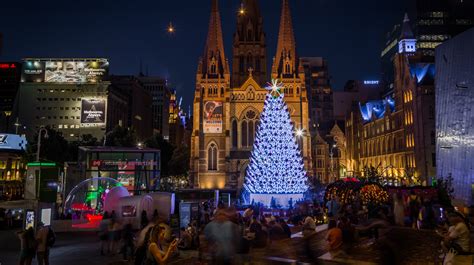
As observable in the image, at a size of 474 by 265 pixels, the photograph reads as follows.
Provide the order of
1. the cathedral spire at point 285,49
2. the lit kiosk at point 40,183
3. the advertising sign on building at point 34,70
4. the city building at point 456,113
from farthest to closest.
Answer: the advertising sign on building at point 34,70 → the cathedral spire at point 285,49 → the city building at point 456,113 → the lit kiosk at point 40,183

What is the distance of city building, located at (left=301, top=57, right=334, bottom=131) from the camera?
12756 cm

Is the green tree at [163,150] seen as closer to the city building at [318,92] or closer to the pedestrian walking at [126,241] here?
the pedestrian walking at [126,241]

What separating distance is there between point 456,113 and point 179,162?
49607 mm

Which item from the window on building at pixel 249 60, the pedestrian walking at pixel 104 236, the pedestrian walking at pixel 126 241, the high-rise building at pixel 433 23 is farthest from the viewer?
the high-rise building at pixel 433 23

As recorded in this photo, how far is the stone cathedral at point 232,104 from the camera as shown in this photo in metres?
75.6

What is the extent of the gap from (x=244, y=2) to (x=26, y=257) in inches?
3201

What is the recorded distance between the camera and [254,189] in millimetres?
38969

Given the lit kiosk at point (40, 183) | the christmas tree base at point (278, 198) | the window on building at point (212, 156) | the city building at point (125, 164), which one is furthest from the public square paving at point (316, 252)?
the window on building at point (212, 156)

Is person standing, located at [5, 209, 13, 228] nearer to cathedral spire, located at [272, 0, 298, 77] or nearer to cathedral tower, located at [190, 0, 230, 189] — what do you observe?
cathedral tower, located at [190, 0, 230, 189]

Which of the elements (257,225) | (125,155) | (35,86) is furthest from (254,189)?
(35,86)

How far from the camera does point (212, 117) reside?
7619cm

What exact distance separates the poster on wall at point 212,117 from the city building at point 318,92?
179ft

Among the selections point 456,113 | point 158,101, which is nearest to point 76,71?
point 456,113

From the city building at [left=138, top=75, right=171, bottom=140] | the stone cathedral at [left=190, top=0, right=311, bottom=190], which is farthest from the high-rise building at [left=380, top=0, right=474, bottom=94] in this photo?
the city building at [left=138, top=75, right=171, bottom=140]
